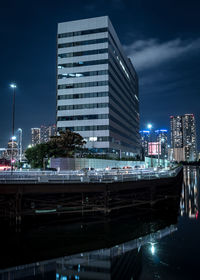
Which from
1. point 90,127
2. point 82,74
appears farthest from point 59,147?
point 82,74

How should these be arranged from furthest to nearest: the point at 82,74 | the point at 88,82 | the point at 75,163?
the point at 82,74 < the point at 88,82 < the point at 75,163

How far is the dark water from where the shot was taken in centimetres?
1762

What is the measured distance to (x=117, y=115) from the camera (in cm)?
11338

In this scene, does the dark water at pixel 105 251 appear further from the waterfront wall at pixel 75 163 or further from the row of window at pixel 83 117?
the row of window at pixel 83 117

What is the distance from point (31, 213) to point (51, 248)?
410 inches

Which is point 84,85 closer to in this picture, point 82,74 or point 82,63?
point 82,74

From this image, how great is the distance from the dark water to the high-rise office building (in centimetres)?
6917

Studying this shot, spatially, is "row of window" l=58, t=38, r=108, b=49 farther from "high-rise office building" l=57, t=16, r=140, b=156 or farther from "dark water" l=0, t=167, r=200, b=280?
"dark water" l=0, t=167, r=200, b=280

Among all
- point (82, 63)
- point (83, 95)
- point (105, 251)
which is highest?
point (82, 63)

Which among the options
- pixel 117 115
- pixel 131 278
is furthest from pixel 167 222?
pixel 117 115

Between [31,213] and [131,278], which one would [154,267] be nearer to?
[131,278]

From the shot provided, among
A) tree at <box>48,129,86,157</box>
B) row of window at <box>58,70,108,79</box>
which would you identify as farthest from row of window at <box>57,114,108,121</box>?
tree at <box>48,129,86,157</box>

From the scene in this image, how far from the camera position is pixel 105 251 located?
2128 centimetres

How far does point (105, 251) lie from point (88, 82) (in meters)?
85.4
